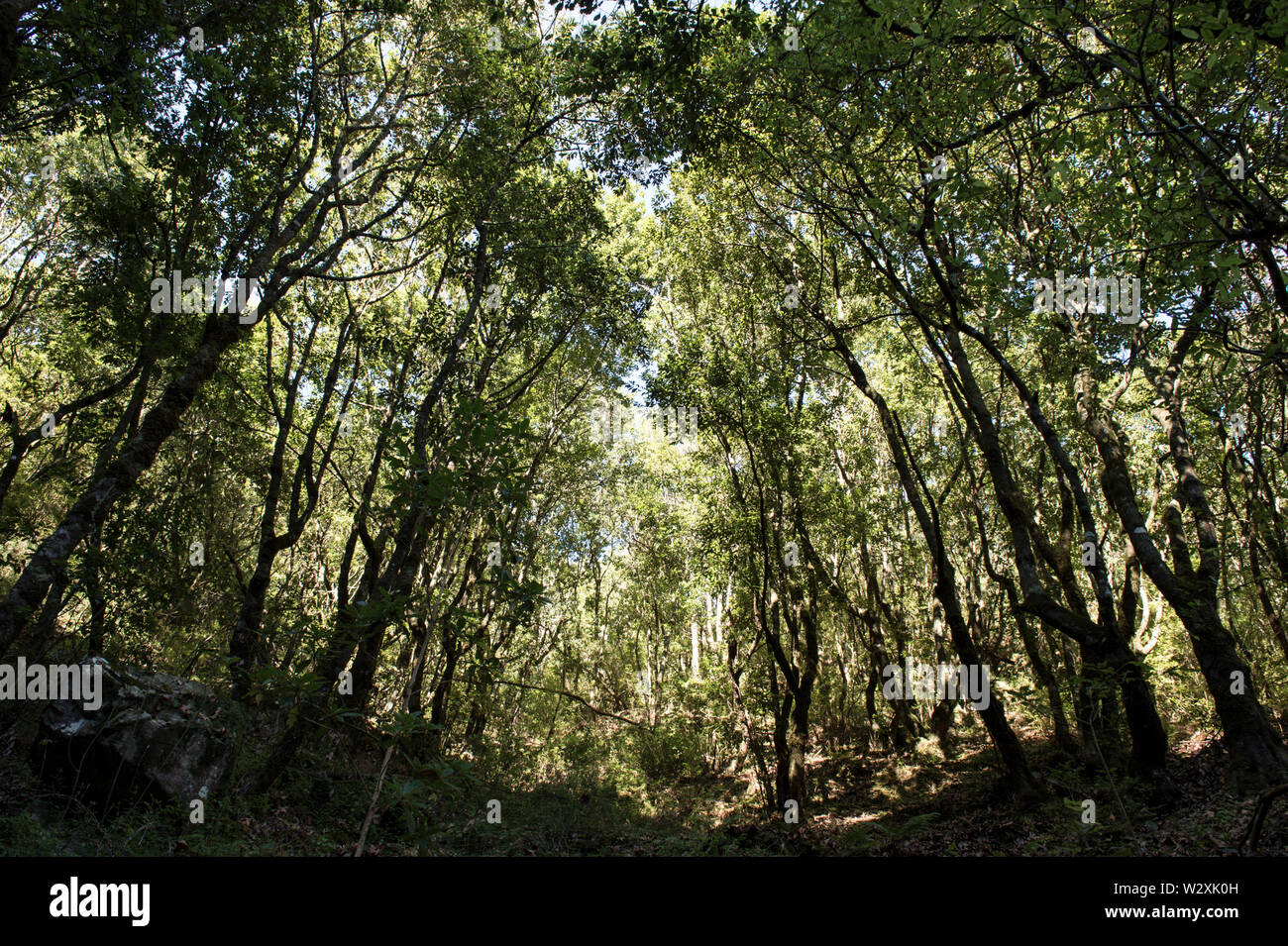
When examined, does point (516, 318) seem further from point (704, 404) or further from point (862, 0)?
point (862, 0)

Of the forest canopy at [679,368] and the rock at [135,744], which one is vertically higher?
the forest canopy at [679,368]

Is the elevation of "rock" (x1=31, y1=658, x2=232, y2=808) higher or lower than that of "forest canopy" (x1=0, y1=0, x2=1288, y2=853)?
lower

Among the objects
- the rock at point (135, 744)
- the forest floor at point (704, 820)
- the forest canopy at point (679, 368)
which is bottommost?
the forest floor at point (704, 820)

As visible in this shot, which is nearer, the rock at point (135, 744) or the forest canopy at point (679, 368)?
the forest canopy at point (679, 368)

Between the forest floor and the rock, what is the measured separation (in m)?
0.27

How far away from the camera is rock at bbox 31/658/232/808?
274 inches

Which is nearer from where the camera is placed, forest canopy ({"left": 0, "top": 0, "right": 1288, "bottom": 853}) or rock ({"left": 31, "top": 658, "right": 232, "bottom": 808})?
forest canopy ({"left": 0, "top": 0, "right": 1288, "bottom": 853})

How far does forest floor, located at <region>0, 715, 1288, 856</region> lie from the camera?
5.43m

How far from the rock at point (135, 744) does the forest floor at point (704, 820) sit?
0.27m

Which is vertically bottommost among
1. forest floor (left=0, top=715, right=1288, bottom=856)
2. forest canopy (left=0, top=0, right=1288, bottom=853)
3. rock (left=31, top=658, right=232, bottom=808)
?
forest floor (left=0, top=715, right=1288, bottom=856)

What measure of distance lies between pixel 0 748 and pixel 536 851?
7.03 meters

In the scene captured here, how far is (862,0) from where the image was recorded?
16.0 feet

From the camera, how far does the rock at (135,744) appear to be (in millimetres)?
6953

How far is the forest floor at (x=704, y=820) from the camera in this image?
5426 mm
